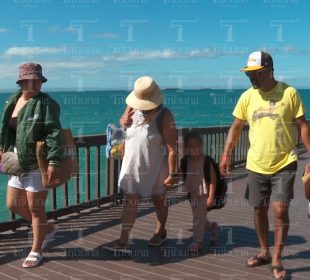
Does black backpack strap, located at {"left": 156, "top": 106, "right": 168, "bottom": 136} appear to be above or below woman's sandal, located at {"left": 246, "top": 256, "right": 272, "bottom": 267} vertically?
above

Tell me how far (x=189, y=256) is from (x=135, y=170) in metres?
1.04

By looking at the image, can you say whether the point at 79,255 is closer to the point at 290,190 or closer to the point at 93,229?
the point at 93,229

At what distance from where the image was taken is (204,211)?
4754 mm

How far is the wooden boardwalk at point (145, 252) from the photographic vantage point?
4094 mm

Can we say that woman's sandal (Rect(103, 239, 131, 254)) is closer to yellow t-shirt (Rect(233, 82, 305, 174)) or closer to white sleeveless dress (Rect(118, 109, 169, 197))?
white sleeveless dress (Rect(118, 109, 169, 197))

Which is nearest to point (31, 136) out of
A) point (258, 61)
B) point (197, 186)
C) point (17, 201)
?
point (17, 201)

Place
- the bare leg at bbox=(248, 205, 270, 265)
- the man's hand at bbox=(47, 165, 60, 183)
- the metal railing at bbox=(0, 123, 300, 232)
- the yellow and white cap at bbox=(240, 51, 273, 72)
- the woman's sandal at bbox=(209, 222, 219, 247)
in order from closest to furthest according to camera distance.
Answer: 1. the yellow and white cap at bbox=(240, 51, 273, 72)
2. the man's hand at bbox=(47, 165, 60, 183)
3. the bare leg at bbox=(248, 205, 270, 265)
4. the woman's sandal at bbox=(209, 222, 219, 247)
5. the metal railing at bbox=(0, 123, 300, 232)

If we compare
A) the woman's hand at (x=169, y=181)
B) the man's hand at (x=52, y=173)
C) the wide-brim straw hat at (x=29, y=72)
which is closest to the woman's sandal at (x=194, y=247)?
the woman's hand at (x=169, y=181)

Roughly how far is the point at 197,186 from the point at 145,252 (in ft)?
2.87

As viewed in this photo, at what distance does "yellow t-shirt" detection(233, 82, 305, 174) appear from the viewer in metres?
3.76

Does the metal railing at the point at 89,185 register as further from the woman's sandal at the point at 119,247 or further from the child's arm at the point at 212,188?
the child's arm at the point at 212,188

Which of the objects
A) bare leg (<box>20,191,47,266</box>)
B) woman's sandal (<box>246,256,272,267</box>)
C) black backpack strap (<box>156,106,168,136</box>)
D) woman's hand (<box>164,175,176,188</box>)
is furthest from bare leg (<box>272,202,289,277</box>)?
bare leg (<box>20,191,47,266</box>)

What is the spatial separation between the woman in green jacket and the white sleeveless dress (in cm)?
77

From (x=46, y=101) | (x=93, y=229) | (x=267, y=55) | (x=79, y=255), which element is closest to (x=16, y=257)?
(x=79, y=255)
